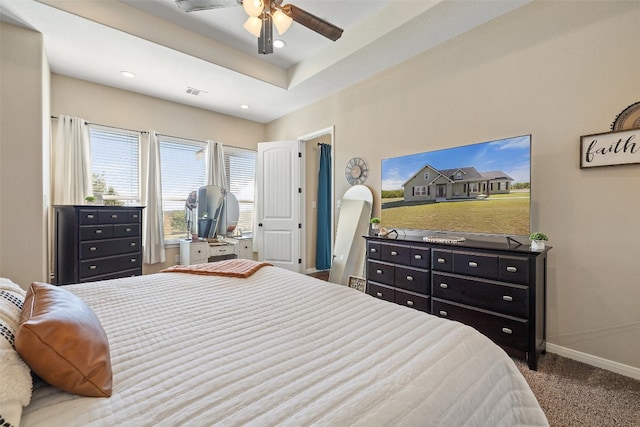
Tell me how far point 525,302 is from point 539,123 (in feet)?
4.77

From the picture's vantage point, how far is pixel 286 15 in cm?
197

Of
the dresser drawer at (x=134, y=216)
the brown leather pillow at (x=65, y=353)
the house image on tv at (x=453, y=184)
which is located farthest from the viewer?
the dresser drawer at (x=134, y=216)

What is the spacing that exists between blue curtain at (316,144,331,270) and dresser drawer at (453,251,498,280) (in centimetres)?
294

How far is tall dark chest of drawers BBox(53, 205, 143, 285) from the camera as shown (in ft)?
9.57

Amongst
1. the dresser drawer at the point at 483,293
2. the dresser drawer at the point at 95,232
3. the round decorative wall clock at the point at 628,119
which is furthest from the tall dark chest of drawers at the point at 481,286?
the dresser drawer at the point at 95,232

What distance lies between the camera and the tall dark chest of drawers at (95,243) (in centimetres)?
292

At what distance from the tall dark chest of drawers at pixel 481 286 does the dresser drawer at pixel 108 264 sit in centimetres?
297

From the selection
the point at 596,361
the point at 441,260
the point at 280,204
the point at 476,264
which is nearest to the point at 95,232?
the point at 280,204

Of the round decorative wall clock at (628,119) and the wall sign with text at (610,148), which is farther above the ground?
the round decorative wall clock at (628,119)

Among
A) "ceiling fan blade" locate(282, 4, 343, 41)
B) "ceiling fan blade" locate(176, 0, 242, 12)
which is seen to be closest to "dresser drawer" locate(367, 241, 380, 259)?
"ceiling fan blade" locate(282, 4, 343, 41)

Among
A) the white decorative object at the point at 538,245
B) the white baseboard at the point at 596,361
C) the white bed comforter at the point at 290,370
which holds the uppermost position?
the white decorative object at the point at 538,245

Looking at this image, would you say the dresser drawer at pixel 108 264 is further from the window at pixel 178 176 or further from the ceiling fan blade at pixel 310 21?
Result: the ceiling fan blade at pixel 310 21

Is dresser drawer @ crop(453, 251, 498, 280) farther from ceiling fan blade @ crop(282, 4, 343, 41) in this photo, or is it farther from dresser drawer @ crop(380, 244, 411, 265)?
ceiling fan blade @ crop(282, 4, 343, 41)

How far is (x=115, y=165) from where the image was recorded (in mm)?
3791
